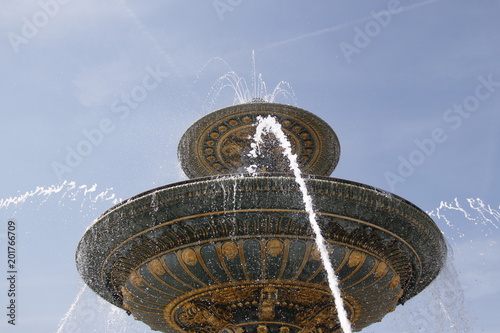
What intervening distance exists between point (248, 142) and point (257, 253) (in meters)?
4.63

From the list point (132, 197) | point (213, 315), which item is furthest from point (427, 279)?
point (132, 197)

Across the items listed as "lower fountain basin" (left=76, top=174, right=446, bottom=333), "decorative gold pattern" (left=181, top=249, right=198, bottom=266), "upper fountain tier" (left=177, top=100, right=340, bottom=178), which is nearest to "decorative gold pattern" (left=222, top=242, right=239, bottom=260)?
"lower fountain basin" (left=76, top=174, right=446, bottom=333)

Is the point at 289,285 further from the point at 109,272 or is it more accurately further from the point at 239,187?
the point at 109,272

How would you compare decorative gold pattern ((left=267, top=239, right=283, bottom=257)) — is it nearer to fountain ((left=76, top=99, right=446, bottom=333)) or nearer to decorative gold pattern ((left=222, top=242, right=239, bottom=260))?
fountain ((left=76, top=99, right=446, bottom=333))

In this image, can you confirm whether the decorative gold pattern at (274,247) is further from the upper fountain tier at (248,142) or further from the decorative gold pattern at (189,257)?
the upper fountain tier at (248,142)

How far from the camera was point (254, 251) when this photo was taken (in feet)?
26.4

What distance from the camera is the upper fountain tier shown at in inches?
458

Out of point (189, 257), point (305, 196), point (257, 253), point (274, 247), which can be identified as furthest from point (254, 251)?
point (305, 196)

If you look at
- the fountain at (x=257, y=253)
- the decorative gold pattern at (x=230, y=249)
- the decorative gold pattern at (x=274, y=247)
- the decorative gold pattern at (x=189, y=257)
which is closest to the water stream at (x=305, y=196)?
A: the fountain at (x=257, y=253)

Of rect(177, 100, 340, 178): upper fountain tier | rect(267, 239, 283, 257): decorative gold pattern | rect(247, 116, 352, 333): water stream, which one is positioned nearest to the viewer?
rect(247, 116, 352, 333): water stream

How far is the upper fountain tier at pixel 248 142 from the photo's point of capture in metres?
11.6

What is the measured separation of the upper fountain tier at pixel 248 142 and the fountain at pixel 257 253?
2999 mm

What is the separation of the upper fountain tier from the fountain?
300 cm

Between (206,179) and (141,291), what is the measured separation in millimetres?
2443
